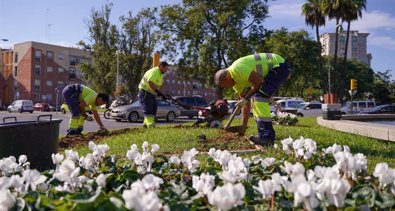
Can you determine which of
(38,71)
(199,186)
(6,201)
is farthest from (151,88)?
(38,71)

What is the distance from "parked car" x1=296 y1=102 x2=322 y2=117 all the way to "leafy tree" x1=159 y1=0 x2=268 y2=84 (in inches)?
250

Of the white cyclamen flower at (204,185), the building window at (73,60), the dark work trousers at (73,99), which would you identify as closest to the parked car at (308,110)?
the dark work trousers at (73,99)

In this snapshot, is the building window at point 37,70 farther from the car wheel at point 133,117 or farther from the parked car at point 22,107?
the car wheel at point 133,117

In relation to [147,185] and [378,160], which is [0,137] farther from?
[378,160]

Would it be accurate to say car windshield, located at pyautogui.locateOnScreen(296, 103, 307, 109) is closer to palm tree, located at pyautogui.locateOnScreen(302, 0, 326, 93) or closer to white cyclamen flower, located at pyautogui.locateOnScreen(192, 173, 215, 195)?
palm tree, located at pyautogui.locateOnScreen(302, 0, 326, 93)

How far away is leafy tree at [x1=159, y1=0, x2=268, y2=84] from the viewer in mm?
36344

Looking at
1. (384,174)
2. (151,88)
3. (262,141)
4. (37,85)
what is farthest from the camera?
(37,85)

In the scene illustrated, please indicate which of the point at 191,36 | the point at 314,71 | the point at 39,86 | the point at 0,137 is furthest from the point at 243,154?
the point at 39,86

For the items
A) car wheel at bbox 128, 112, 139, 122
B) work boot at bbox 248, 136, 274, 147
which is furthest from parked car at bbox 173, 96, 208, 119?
work boot at bbox 248, 136, 274, 147

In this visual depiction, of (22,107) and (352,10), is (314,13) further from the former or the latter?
(22,107)

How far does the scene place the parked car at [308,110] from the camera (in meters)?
34.0

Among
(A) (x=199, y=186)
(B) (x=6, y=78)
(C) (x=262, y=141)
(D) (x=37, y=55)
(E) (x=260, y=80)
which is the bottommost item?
(C) (x=262, y=141)

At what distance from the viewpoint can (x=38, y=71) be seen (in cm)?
7912

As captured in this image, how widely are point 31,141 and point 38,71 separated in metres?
78.7
